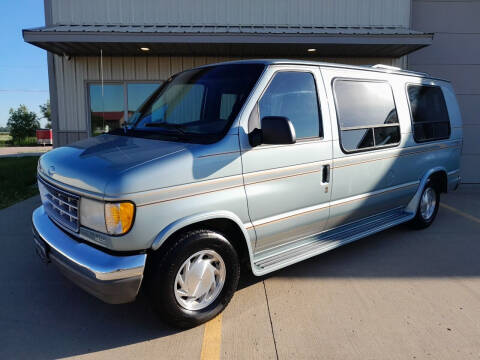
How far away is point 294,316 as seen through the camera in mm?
3309

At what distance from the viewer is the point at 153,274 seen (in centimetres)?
280

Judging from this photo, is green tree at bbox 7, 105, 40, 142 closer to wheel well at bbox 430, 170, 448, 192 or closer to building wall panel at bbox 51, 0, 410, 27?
building wall panel at bbox 51, 0, 410, 27

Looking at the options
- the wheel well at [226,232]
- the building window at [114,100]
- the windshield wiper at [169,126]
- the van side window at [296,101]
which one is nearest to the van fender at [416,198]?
the van side window at [296,101]

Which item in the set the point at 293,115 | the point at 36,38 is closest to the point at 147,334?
the point at 293,115

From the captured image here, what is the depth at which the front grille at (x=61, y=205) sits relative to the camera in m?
2.94

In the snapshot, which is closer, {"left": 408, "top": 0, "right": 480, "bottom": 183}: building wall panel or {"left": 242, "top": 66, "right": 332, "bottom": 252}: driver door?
{"left": 242, "top": 66, "right": 332, "bottom": 252}: driver door

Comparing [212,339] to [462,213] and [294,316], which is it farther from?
[462,213]

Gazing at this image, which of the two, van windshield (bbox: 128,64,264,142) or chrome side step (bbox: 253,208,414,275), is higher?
van windshield (bbox: 128,64,264,142)

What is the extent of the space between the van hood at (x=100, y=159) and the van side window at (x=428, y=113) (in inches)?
141

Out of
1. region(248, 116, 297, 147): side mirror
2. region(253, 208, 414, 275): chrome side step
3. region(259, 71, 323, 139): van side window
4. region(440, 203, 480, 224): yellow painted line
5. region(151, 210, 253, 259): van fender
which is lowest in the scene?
region(440, 203, 480, 224): yellow painted line

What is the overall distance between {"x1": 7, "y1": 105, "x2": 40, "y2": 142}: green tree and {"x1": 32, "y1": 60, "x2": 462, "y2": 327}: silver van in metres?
36.8

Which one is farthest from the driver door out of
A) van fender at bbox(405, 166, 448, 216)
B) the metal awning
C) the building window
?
the building window

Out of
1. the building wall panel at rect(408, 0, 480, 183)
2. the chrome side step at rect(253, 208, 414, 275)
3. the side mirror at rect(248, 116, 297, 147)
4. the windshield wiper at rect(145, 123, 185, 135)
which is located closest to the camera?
the side mirror at rect(248, 116, 297, 147)

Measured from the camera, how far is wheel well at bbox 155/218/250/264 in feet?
9.57
